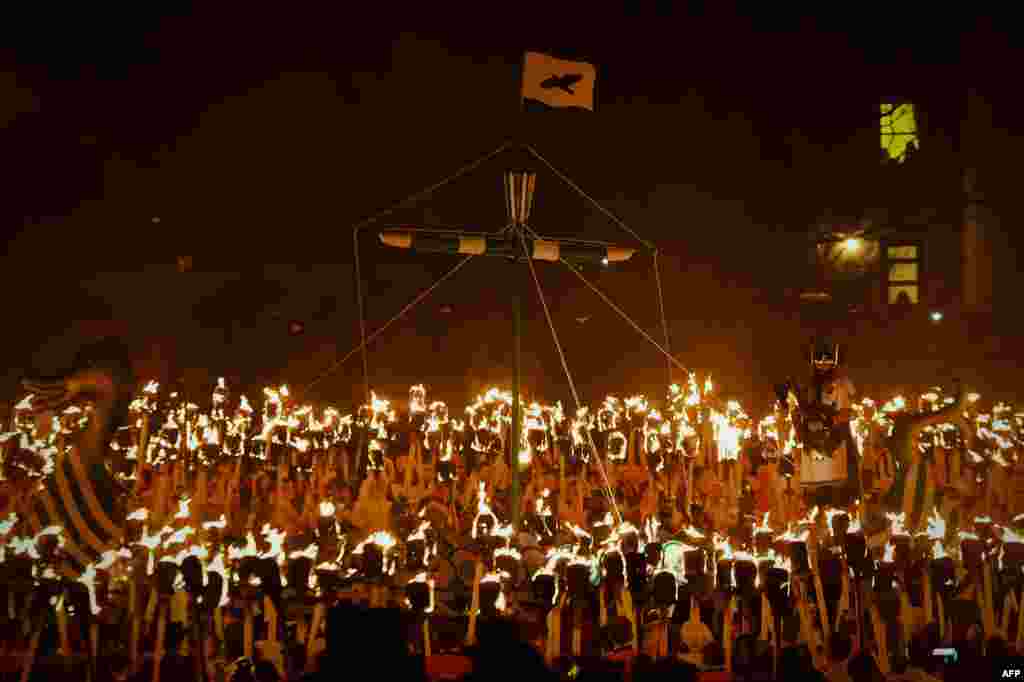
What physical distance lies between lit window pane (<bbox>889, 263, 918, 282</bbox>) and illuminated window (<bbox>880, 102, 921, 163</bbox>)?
3007 millimetres

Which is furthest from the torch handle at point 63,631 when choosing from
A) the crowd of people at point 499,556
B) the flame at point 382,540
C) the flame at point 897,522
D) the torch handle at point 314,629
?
the flame at point 897,522

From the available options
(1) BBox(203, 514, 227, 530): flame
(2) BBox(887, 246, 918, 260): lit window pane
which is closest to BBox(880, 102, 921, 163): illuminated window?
(2) BBox(887, 246, 918, 260): lit window pane

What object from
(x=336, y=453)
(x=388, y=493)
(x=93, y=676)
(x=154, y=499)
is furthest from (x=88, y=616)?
(x=336, y=453)

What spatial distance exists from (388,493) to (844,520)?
13.1 ft

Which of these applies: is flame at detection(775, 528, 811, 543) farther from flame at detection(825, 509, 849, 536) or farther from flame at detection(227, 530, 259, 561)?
flame at detection(227, 530, 259, 561)

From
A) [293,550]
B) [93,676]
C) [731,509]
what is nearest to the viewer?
[93,676]

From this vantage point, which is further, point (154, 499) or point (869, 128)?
point (869, 128)

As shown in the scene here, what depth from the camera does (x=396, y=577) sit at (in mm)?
4926

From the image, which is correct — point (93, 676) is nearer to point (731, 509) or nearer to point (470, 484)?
point (470, 484)

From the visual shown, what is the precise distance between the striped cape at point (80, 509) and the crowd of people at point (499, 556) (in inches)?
0.7

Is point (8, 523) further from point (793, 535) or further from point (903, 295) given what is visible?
point (903, 295)

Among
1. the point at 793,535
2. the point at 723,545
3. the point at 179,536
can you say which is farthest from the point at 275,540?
the point at 793,535

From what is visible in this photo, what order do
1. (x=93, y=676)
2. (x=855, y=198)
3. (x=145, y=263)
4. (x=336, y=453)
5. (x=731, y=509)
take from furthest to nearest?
(x=855, y=198) → (x=145, y=263) → (x=336, y=453) → (x=731, y=509) → (x=93, y=676)

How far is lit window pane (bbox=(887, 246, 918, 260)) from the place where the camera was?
21.4 metres
